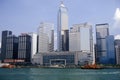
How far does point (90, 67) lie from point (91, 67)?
93cm

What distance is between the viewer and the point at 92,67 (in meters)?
155

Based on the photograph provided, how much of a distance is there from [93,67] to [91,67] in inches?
59.9

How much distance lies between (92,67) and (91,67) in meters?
0.84

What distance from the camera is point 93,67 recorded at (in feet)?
508

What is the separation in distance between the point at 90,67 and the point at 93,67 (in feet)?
8.00

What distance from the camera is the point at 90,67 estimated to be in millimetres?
156625

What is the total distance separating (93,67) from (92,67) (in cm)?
70

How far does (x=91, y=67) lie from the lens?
156m

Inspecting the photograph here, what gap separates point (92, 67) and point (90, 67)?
1.77m
